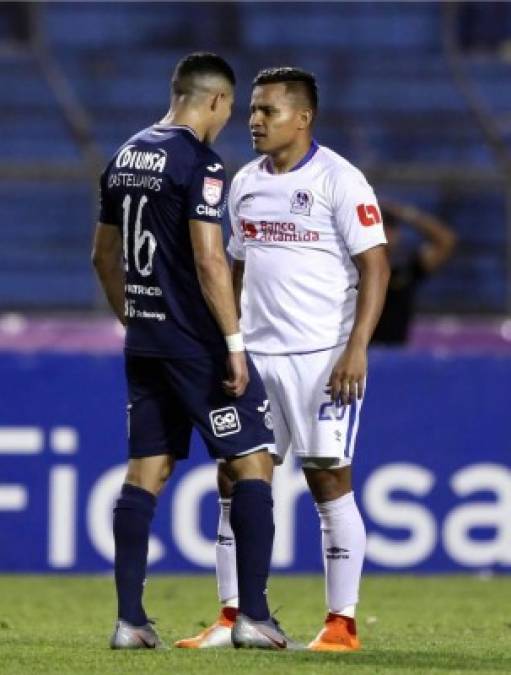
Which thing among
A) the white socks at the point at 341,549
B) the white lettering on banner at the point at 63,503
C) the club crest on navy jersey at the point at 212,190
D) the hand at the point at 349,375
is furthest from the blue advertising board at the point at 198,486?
the club crest on navy jersey at the point at 212,190

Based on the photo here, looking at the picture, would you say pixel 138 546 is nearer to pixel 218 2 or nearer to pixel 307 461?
pixel 307 461

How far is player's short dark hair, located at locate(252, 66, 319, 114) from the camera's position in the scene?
262 inches

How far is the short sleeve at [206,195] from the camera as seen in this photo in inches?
242

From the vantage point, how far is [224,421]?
6273 mm

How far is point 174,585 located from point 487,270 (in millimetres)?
5036

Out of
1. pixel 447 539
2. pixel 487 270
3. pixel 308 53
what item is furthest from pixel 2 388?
pixel 308 53

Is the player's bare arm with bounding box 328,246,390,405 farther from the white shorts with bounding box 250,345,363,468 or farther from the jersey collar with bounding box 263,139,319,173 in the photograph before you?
the jersey collar with bounding box 263,139,319,173

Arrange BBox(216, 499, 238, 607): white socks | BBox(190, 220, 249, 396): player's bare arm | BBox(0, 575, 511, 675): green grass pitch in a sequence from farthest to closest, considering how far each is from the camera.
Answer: BBox(216, 499, 238, 607): white socks, BBox(190, 220, 249, 396): player's bare arm, BBox(0, 575, 511, 675): green grass pitch

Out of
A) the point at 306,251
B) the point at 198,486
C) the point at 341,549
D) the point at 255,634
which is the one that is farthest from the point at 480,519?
the point at 255,634

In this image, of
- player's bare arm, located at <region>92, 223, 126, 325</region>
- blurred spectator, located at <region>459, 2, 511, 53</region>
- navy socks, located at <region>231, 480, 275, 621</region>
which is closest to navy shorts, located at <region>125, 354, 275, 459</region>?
navy socks, located at <region>231, 480, 275, 621</region>

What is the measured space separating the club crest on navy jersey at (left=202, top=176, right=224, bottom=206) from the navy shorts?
0.50 meters

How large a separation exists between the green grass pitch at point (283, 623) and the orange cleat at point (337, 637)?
86mm

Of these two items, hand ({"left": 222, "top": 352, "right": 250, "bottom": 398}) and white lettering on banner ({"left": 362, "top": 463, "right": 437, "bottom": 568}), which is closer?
hand ({"left": 222, "top": 352, "right": 250, "bottom": 398})

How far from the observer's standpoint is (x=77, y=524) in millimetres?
10312
